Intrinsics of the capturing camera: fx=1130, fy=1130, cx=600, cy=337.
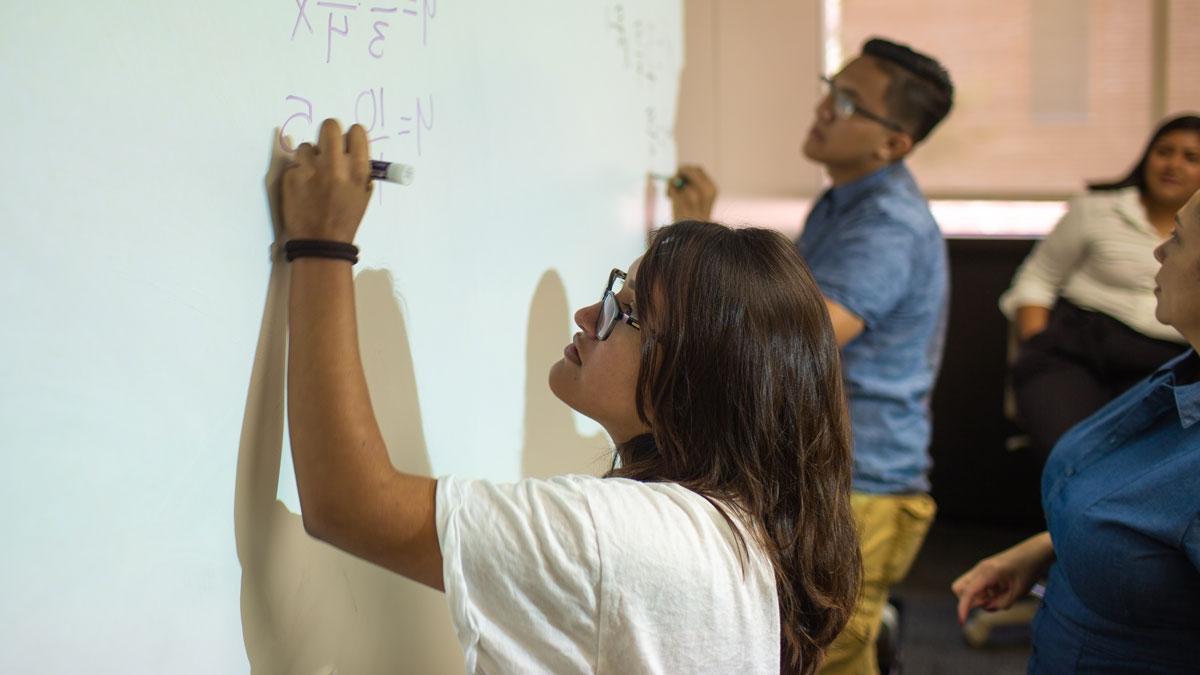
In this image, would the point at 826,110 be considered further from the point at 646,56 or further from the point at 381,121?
the point at 381,121

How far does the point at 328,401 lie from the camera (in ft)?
2.87

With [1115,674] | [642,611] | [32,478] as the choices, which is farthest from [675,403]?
[1115,674]

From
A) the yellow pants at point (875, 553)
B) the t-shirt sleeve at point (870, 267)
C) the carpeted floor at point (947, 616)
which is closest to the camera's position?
the t-shirt sleeve at point (870, 267)

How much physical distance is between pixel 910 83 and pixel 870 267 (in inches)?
19.8

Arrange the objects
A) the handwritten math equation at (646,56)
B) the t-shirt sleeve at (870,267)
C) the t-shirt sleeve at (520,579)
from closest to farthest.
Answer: the t-shirt sleeve at (520,579) → the handwritten math equation at (646,56) → the t-shirt sleeve at (870,267)

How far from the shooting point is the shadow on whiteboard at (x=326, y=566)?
0.90m

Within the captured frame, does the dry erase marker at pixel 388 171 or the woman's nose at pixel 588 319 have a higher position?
the dry erase marker at pixel 388 171

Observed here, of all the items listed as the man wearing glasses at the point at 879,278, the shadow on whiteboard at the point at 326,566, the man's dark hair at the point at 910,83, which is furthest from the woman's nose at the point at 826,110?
the shadow on whiteboard at the point at 326,566

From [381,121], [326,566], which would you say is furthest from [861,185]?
[326,566]

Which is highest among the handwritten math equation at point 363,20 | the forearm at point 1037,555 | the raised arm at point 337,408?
the handwritten math equation at point 363,20

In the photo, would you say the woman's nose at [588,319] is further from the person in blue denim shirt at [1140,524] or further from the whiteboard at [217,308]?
the person in blue denim shirt at [1140,524]

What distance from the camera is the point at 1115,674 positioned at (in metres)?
1.31

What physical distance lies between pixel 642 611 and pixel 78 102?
534 mm

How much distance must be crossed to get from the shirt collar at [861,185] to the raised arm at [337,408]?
138 centimetres
